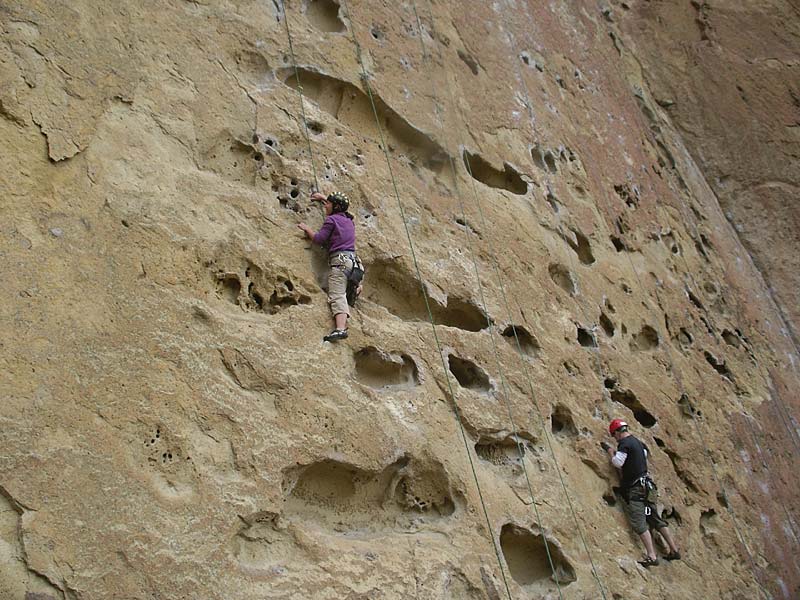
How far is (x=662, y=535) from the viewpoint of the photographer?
489 cm

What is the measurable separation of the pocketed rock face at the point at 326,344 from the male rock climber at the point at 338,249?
10cm

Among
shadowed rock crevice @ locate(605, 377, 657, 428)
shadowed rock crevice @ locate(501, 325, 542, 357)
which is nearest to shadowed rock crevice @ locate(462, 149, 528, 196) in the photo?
shadowed rock crevice @ locate(501, 325, 542, 357)

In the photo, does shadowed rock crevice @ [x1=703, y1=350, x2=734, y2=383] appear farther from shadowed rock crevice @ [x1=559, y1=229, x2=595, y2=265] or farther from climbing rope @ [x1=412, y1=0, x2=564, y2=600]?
climbing rope @ [x1=412, y1=0, x2=564, y2=600]

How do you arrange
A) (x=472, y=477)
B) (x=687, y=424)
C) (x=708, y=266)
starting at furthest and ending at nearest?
1. (x=708, y=266)
2. (x=687, y=424)
3. (x=472, y=477)

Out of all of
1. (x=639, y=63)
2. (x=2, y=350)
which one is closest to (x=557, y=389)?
(x=2, y=350)

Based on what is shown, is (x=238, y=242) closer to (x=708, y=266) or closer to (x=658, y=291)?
(x=658, y=291)

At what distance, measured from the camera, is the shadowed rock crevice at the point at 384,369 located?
13.0 ft

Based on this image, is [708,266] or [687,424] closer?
[687,424]

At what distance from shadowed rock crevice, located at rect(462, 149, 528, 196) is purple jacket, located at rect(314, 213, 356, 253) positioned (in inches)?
79.0

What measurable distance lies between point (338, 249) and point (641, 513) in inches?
104

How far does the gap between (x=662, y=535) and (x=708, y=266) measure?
4.15m

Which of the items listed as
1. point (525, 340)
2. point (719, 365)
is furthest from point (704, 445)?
point (525, 340)

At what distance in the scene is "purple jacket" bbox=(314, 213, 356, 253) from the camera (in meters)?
3.99

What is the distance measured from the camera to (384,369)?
405cm
